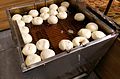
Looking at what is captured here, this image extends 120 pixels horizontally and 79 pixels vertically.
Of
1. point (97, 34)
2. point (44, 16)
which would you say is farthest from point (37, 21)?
point (97, 34)

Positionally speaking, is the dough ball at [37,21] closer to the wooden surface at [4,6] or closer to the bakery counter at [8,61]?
the bakery counter at [8,61]

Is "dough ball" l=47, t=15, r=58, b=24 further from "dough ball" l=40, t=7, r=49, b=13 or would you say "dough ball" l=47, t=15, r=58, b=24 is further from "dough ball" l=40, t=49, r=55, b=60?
"dough ball" l=40, t=49, r=55, b=60

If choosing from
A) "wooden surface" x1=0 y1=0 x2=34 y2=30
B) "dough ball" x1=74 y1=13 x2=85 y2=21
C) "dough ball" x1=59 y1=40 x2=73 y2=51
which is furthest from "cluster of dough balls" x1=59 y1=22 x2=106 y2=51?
"wooden surface" x1=0 y1=0 x2=34 y2=30

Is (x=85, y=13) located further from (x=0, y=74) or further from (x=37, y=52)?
(x=0, y=74)

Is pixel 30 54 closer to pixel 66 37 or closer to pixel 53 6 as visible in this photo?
pixel 66 37

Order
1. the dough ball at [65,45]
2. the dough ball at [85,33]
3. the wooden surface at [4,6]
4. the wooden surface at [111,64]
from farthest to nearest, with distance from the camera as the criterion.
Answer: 1. the wooden surface at [4,6]
2. the wooden surface at [111,64]
3. the dough ball at [85,33]
4. the dough ball at [65,45]

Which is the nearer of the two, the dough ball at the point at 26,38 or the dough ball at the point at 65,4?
the dough ball at the point at 26,38

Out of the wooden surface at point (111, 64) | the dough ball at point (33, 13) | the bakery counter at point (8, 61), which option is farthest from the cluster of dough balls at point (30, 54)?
the wooden surface at point (111, 64)
